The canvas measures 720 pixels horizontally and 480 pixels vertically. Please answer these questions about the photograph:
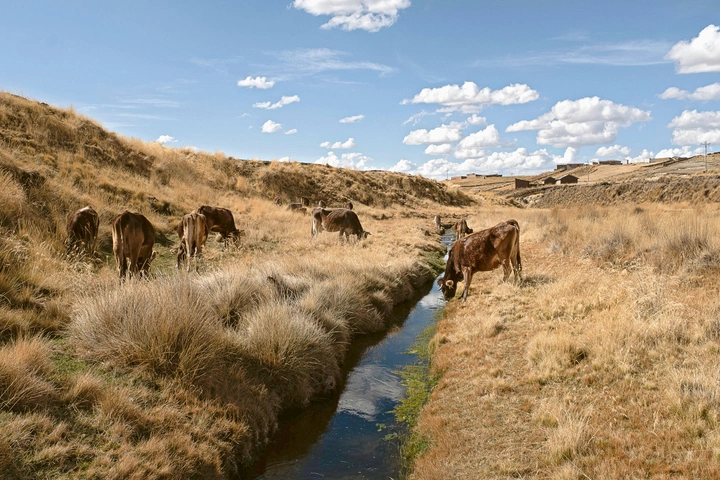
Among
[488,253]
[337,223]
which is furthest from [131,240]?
[337,223]

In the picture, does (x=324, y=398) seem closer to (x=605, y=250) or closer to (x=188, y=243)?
(x=188, y=243)

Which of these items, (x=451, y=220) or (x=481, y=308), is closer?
(x=481, y=308)

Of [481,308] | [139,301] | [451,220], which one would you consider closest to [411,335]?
[481,308]

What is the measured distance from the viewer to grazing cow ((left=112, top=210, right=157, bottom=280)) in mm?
10336

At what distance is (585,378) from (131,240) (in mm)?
9292

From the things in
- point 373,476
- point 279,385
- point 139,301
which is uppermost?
point 139,301

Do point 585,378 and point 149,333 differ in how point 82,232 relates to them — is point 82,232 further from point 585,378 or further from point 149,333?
point 585,378

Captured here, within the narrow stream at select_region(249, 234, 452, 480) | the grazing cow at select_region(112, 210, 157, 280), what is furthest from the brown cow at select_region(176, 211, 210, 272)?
the narrow stream at select_region(249, 234, 452, 480)

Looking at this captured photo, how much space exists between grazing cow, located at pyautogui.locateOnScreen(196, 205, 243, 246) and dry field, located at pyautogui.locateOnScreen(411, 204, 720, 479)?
888 centimetres

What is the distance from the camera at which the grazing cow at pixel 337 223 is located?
21406 mm

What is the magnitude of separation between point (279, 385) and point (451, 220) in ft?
119

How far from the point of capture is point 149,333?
6133 millimetres

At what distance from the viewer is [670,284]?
8.80m

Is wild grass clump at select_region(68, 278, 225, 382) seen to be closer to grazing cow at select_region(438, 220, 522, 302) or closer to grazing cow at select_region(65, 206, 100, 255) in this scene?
grazing cow at select_region(65, 206, 100, 255)
